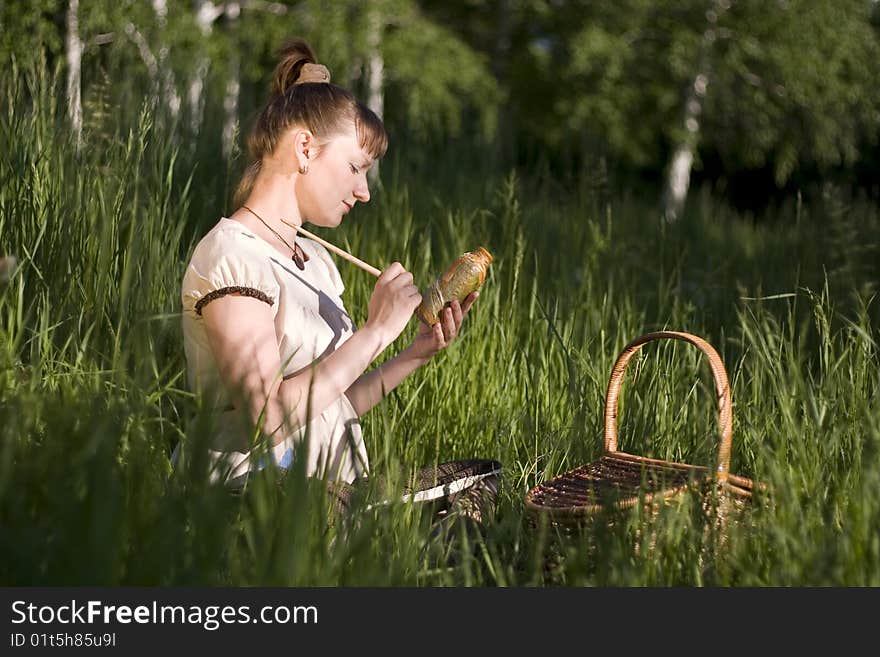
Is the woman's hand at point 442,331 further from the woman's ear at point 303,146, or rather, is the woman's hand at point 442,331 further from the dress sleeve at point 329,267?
the woman's ear at point 303,146

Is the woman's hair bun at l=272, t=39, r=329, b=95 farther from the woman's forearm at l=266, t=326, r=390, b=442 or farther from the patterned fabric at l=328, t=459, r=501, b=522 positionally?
the patterned fabric at l=328, t=459, r=501, b=522

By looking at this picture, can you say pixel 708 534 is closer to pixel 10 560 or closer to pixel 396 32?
pixel 10 560

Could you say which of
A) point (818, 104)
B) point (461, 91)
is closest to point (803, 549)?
point (461, 91)

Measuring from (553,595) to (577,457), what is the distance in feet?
3.88

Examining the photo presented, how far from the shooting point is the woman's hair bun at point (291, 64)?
2764mm

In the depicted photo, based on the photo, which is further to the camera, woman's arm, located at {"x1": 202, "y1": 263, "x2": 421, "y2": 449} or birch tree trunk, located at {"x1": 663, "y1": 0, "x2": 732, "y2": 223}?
birch tree trunk, located at {"x1": 663, "y1": 0, "x2": 732, "y2": 223}

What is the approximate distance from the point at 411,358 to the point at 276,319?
1.06ft

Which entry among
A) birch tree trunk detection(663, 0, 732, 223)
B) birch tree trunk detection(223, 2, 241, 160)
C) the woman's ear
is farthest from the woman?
birch tree trunk detection(663, 0, 732, 223)

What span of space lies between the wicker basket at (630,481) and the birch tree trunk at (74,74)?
1666 mm

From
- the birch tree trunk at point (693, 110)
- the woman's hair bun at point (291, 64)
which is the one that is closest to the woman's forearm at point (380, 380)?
the woman's hair bun at point (291, 64)

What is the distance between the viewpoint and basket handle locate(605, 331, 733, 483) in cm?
216

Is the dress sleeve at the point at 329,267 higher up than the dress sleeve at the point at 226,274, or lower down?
higher up

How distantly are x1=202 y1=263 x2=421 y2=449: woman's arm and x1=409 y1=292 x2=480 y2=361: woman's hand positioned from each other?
5.2 inches

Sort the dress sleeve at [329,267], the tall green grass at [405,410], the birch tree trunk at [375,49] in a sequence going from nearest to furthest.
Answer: the tall green grass at [405,410]
the dress sleeve at [329,267]
the birch tree trunk at [375,49]
